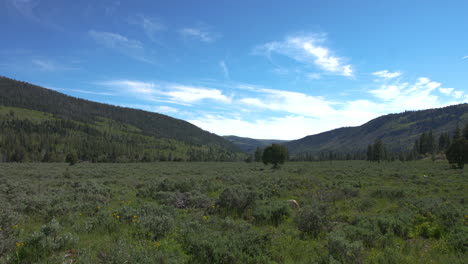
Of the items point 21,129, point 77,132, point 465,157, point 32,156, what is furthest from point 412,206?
point 77,132

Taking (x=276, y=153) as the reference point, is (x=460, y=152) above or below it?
above

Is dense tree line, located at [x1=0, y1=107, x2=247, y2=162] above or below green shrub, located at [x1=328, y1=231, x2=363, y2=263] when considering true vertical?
below

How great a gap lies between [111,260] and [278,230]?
5153mm

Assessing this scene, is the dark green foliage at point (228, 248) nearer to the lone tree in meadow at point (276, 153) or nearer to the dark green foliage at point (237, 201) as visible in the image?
the dark green foliage at point (237, 201)

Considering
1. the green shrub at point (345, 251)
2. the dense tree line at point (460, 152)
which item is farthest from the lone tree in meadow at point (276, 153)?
the green shrub at point (345, 251)

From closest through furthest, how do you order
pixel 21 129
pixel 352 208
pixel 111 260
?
pixel 111 260 < pixel 352 208 < pixel 21 129

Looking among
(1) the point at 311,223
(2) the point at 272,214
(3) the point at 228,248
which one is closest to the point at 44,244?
(3) the point at 228,248

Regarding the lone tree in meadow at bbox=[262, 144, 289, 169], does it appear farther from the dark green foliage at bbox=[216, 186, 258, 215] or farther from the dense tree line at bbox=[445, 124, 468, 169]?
the dark green foliage at bbox=[216, 186, 258, 215]

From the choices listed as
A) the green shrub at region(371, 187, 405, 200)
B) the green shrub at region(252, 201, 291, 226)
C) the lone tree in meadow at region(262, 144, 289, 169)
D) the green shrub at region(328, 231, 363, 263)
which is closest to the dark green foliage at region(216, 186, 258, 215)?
the green shrub at region(252, 201, 291, 226)

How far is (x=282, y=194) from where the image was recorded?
1412cm

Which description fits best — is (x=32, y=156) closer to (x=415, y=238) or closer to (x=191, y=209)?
(x=191, y=209)

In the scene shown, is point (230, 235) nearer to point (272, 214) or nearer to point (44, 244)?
point (272, 214)

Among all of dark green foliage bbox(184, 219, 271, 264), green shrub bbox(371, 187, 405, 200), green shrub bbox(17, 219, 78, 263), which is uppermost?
green shrub bbox(371, 187, 405, 200)

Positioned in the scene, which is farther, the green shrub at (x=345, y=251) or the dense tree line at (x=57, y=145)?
the dense tree line at (x=57, y=145)
